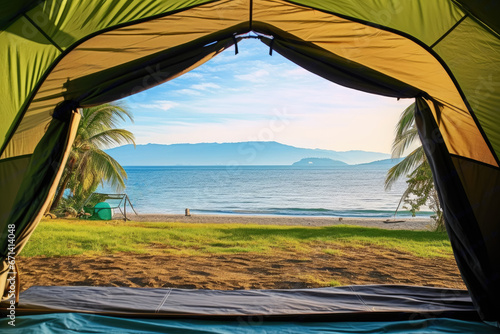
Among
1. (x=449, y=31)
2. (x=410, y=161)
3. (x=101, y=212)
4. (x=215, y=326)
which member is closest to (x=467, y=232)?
(x=449, y=31)

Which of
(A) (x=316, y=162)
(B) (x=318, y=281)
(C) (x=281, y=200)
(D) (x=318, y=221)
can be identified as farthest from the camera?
(A) (x=316, y=162)

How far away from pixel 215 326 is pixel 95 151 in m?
10.3

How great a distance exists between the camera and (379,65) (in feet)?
10.1

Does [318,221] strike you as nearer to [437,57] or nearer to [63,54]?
[437,57]

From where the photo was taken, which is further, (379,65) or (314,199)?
(314,199)

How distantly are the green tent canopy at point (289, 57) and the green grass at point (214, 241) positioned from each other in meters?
3.04

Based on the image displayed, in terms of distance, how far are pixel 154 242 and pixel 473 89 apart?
565 centimetres

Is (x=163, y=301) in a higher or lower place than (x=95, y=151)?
lower

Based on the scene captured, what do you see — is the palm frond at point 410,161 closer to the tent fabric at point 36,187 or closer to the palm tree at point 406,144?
the palm tree at point 406,144

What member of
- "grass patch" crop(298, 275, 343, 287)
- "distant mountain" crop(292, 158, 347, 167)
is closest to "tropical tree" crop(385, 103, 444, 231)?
"grass patch" crop(298, 275, 343, 287)

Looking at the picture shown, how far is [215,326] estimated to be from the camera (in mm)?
2516

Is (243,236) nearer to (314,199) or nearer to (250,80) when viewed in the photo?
(314,199)

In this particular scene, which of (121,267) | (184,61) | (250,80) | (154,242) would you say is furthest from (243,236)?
(250,80)

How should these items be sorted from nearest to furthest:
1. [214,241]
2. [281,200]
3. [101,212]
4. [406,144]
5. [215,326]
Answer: [215,326]
[214,241]
[406,144]
[101,212]
[281,200]
